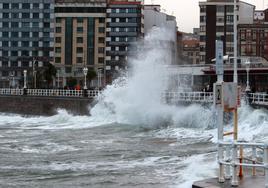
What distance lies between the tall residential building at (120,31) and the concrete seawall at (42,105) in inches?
2080

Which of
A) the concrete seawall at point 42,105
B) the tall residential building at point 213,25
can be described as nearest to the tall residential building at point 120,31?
the tall residential building at point 213,25

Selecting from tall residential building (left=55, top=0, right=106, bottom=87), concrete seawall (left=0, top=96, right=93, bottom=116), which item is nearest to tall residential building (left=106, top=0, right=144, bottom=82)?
tall residential building (left=55, top=0, right=106, bottom=87)

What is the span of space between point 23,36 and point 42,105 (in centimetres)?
6829

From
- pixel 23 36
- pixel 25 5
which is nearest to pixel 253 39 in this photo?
pixel 25 5

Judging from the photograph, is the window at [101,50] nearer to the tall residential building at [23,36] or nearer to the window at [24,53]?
the tall residential building at [23,36]

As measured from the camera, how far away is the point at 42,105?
2259 inches

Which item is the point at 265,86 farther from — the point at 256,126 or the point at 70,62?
the point at 70,62

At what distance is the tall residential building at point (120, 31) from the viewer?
4557 inches

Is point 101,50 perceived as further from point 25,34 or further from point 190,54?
point 190,54

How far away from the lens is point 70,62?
390 feet

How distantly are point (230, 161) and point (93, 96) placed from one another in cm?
4246

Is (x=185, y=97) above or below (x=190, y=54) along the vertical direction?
below

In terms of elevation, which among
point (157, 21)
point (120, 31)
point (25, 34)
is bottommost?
point (25, 34)

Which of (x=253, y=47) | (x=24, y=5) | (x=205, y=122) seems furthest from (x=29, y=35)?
(x=205, y=122)
